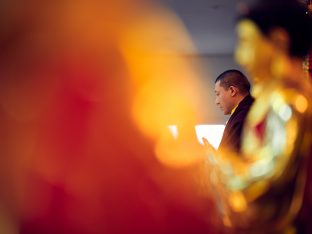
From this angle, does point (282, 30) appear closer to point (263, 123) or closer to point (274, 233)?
point (263, 123)

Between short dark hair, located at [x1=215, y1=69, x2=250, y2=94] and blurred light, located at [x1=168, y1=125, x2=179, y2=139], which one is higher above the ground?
blurred light, located at [x1=168, y1=125, x2=179, y2=139]

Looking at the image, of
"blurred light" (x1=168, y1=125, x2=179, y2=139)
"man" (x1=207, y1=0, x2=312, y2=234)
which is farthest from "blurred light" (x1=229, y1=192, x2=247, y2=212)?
"blurred light" (x1=168, y1=125, x2=179, y2=139)

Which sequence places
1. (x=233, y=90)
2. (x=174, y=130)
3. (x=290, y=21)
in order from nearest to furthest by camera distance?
(x=290, y=21) → (x=174, y=130) → (x=233, y=90)

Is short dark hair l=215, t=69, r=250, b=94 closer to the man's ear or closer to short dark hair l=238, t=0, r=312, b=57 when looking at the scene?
the man's ear

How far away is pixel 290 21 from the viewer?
62 centimetres

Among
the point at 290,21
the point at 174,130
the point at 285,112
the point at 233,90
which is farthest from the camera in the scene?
the point at 233,90

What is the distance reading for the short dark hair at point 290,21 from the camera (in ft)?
1.97

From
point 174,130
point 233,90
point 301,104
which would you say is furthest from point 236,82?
point 301,104

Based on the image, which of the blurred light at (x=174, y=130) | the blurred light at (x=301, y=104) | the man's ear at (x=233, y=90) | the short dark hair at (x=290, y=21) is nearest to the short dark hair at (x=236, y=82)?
the man's ear at (x=233, y=90)

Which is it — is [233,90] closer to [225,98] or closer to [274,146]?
[225,98]

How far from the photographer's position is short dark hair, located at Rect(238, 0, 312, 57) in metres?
0.60

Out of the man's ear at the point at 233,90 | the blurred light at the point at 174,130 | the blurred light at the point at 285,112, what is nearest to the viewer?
the blurred light at the point at 285,112

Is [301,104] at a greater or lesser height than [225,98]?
greater

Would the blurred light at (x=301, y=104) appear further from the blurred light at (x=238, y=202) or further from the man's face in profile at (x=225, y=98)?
the man's face in profile at (x=225, y=98)
